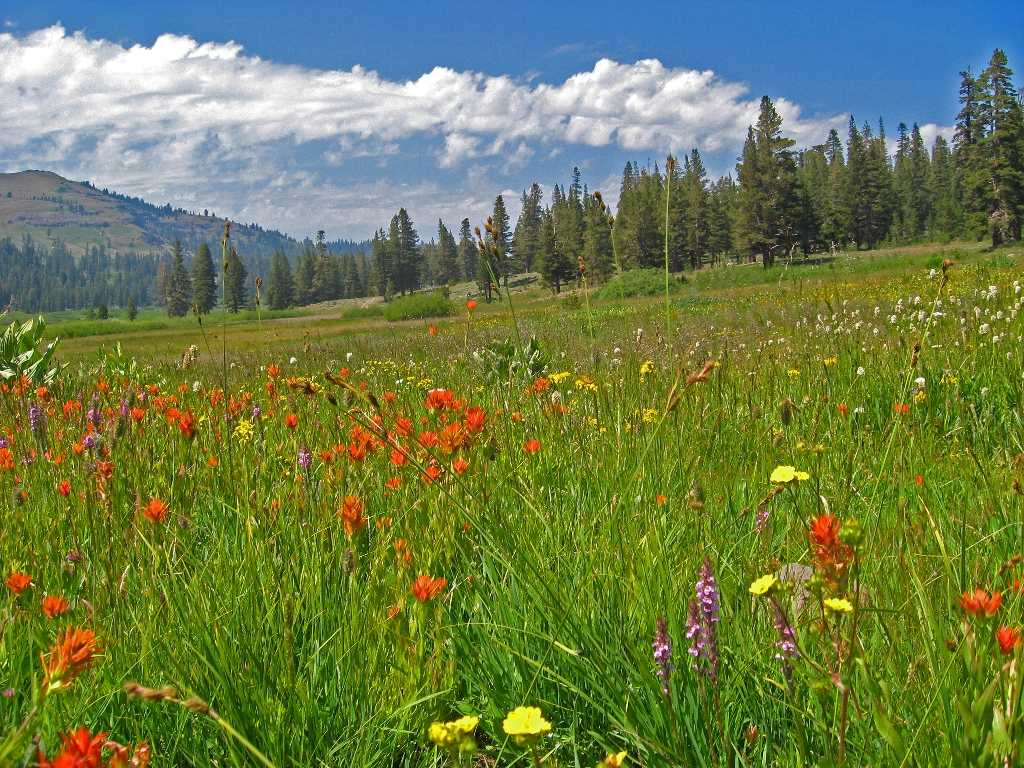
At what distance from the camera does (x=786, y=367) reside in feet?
15.9

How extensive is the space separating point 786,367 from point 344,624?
4057mm

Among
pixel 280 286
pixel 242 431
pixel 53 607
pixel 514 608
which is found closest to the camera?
pixel 53 607

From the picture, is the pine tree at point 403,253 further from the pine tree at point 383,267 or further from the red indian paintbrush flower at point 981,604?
the red indian paintbrush flower at point 981,604

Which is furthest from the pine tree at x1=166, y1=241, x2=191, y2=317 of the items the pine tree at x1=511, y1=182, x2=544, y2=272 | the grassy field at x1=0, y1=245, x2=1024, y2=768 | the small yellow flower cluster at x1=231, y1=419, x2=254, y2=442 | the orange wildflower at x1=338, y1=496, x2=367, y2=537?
the orange wildflower at x1=338, y1=496, x2=367, y2=537

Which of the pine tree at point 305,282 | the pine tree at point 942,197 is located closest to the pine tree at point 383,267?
the pine tree at point 305,282

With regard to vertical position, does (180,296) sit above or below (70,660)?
above

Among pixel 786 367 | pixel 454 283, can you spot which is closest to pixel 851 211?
pixel 454 283

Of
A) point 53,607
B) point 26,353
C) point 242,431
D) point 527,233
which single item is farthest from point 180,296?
→ point 53,607

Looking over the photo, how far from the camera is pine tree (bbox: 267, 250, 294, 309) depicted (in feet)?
422

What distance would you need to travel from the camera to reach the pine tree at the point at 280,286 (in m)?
129

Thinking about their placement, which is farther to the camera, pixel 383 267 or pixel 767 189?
pixel 383 267

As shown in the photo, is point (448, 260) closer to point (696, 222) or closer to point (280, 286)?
point (280, 286)

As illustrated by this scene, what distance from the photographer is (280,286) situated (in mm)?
130125

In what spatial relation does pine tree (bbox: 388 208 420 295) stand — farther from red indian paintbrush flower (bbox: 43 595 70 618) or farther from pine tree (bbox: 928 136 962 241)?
red indian paintbrush flower (bbox: 43 595 70 618)
